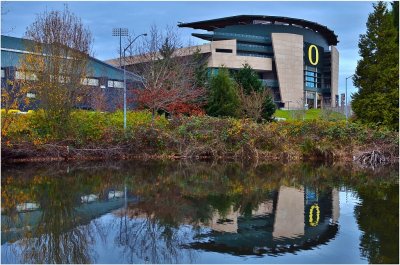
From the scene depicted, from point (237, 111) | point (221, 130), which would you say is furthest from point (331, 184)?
point (237, 111)

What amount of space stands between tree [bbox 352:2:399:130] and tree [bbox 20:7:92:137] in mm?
15690

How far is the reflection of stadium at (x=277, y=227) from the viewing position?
8.84 metres

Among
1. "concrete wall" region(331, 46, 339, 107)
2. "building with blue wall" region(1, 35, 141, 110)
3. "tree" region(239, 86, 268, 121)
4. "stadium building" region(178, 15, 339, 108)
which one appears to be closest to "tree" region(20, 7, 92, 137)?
"building with blue wall" region(1, 35, 141, 110)

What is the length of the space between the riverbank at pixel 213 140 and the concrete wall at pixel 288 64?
217 ft

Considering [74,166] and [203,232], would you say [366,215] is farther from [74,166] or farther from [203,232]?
[74,166]

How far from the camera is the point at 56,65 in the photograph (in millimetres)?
25188

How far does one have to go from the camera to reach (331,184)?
56.0 feet

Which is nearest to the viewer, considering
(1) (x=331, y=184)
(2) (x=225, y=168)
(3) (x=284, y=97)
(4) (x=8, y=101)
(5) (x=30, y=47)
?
(1) (x=331, y=184)

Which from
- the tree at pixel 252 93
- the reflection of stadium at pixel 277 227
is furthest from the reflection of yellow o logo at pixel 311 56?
the reflection of stadium at pixel 277 227

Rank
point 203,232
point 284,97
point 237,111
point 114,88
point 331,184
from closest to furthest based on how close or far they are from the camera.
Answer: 1. point 203,232
2. point 331,184
3. point 237,111
4. point 114,88
5. point 284,97

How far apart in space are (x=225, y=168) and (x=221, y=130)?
517 cm

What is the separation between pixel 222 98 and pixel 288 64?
54.8 meters

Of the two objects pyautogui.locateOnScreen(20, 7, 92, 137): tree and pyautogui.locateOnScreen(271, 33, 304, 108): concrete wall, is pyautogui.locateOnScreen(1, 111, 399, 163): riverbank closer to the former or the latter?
pyautogui.locateOnScreen(20, 7, 92, 137): tree

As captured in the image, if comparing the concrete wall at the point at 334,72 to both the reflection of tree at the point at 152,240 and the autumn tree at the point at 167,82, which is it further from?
the reflection of tree at the point at 152,240
